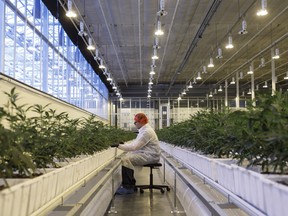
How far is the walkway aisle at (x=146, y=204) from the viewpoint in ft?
14.9

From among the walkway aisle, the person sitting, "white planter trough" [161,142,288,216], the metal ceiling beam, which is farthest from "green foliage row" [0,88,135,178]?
the metal ceiling beam

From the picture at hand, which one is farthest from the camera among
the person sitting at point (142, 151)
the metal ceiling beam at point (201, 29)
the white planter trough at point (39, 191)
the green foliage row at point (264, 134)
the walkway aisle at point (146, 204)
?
the metal ceiling beam at point (201, 29)

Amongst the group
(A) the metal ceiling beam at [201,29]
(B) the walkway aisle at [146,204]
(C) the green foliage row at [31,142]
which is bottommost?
(B) the walkway aisle at [146,204]

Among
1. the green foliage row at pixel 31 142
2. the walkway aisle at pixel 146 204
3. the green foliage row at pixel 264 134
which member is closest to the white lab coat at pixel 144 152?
the walkway aisle at pixel 146 204

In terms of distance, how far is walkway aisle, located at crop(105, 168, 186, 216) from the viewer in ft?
14.9

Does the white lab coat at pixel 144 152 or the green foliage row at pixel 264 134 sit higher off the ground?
the green foliage row at pixel 264 134

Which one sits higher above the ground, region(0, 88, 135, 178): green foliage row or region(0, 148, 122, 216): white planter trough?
region(0, 88, 135, 178): green foliage row

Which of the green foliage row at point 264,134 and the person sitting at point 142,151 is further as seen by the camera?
the person sitting at point 142,151

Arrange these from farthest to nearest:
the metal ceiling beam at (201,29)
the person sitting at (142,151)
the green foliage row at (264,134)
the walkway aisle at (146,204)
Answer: the metal ceiling beam at (201,29), the person sitting at (142,151), the walkway aisle at (146,204), the green foliage row at (264,134)

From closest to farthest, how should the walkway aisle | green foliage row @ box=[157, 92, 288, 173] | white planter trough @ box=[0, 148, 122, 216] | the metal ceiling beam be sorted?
white planter trough @ box=[0, 148, 122, 216] < green foliage row @ box=[157, 92, 288, 173] < the walkway aisle < the metal ceiling beam

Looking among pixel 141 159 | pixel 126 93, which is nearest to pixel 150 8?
pixel 141 159

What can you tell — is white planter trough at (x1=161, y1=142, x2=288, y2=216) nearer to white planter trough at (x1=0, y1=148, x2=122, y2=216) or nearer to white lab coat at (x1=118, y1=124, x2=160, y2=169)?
white planter trough at (x1=0, y1=148, x2=122, y2=216)

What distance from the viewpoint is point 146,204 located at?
5059 mm

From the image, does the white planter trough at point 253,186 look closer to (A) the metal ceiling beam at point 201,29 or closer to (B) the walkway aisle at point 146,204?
(B) the walkway aisle at point 146,204
